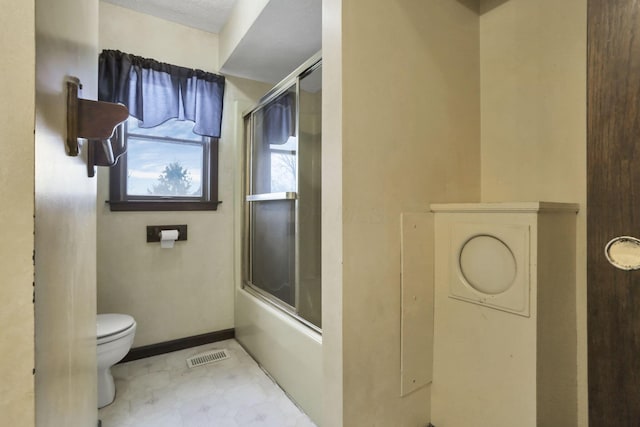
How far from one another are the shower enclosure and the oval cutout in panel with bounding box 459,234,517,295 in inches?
32.0

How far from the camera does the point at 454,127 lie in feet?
4.83

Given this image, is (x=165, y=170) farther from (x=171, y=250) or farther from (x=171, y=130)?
(x=171, y=250)

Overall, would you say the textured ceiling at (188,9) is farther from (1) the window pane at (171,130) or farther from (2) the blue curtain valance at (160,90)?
(1) the window pane at (171,130)

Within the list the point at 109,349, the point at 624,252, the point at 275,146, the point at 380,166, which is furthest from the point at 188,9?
the point at 624,252

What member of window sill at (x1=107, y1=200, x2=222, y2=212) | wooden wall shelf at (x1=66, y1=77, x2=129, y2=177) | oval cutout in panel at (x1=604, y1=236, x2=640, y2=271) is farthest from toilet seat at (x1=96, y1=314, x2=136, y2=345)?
oval cutout in panel at (x1=604, y1=236, x2=640, y2=271)

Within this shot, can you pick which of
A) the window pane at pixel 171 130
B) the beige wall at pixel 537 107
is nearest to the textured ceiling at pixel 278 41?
the window pane at pixel 171 130

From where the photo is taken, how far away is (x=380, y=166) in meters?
1.21

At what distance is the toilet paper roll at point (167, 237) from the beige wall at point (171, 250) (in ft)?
0.30

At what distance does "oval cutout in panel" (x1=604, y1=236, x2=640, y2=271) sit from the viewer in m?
0.65

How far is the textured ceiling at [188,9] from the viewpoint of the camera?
2092 millimetres

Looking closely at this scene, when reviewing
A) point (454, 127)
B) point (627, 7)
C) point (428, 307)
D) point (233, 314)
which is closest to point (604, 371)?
point (428, 307)

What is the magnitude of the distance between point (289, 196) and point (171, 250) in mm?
1114

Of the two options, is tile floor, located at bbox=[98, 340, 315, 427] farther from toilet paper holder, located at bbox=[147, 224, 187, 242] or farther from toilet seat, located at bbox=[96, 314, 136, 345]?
toilet paper holder, located at bbox=[147, 224, 187, 242]

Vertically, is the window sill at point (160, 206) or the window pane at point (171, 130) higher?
the window pane at point (171, 130)
